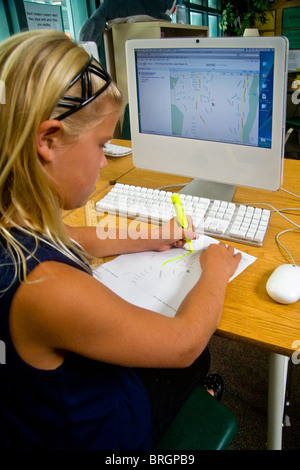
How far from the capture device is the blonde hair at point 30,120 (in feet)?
1.66

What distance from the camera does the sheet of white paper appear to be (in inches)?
28.4

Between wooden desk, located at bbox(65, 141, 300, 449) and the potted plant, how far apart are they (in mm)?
3770

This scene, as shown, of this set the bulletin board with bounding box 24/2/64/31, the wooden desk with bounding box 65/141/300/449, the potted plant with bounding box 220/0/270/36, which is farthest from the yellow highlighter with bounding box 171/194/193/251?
the potted plant with bounding box 220/0/270/36

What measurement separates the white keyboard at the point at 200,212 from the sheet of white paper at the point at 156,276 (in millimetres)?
51

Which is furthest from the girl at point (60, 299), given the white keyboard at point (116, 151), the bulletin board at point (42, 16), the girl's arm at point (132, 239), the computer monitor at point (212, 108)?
the bulletin board at point (42, 16)

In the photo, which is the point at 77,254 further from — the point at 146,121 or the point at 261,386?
the point at 261,386

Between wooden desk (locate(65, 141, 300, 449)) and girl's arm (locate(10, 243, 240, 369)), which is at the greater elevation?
girl's arm (locate(10, 243, 240, 369))

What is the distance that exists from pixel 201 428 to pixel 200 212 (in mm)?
505

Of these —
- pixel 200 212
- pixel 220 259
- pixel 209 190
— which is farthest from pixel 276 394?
pixel 209 190

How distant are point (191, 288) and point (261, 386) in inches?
32.8

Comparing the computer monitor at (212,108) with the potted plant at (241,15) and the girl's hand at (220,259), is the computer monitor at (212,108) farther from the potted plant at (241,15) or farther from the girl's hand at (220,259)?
the potted plant at (241,15)

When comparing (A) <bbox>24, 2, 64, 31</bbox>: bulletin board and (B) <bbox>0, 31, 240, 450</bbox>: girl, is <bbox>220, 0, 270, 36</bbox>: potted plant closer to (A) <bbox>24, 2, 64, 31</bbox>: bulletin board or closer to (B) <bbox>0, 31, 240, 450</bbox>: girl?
(A) <bbox>24, 2, 64, 31</bbox>: bulletin board

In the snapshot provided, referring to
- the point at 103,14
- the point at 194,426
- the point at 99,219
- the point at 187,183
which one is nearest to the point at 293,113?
the point at 103,14

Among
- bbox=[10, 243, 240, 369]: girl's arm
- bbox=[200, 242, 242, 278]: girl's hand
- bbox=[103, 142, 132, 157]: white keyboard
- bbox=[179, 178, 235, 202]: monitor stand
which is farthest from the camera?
bbox=[103, 142, 132, 157]: white keyboard
